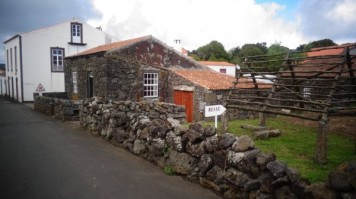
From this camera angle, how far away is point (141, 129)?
29.6 feet

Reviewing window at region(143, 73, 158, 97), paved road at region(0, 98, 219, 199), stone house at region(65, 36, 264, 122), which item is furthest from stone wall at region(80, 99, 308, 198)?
window at region(143, 73, 158, 97)

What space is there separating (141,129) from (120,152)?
4.28ft

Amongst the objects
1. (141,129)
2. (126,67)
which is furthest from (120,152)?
(126,67)

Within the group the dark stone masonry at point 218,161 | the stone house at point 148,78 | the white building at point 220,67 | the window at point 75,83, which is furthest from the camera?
the white building at point 220,67

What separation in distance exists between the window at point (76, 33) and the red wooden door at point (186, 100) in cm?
1967

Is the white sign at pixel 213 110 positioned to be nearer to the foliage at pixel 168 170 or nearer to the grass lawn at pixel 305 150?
the grass lawn at pixel 305 150

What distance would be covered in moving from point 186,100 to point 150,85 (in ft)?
10.5

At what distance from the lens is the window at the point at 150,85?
19703mm

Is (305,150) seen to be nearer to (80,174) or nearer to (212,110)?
(212,110)

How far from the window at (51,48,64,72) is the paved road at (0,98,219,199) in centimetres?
2246

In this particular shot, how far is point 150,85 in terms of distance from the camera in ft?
65.1

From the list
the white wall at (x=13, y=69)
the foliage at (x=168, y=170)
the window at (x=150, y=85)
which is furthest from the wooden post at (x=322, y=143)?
the white wall at (x=13, y=69)

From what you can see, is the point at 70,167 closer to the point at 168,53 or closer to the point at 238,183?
the point at 238,183

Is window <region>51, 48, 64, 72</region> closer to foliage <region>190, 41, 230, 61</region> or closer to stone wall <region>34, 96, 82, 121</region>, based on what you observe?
stone wall <region>34, 96, 82, 121</region>
